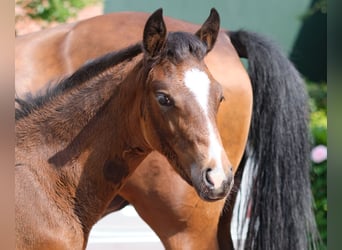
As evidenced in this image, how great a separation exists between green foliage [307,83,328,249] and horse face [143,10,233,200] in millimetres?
1806

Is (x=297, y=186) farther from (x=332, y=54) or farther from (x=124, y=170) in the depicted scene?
(x=332, y=54)

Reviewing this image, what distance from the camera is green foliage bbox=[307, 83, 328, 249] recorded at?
11.7 feet

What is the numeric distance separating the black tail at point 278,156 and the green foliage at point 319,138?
37.7 inches

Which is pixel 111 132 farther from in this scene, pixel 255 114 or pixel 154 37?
pixel 255 114

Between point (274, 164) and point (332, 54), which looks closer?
point (332, 54)

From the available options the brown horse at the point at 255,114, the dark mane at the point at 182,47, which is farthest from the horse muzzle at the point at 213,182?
the brown horse at the point at 255,114

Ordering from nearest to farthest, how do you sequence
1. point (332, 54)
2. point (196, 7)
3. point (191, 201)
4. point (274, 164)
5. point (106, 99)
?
point (332, 54) → point (106, 99) → point (191, 201) → point (274, 164) → point (196, 7)

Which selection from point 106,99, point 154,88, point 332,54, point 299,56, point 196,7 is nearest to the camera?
point 332,54

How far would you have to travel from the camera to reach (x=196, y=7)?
3.38m

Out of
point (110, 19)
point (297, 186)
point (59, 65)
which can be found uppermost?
point (110, 19)

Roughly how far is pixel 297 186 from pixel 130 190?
2.36 ft

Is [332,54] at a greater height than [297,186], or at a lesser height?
greater

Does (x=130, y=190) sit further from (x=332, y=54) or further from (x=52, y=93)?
(x=332, y=54)

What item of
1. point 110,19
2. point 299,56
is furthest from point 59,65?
point 299,56
